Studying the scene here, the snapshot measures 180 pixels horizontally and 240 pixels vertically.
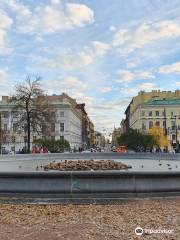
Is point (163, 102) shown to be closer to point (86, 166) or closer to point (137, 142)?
point (137, 142)

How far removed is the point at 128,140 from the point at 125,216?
216 feet

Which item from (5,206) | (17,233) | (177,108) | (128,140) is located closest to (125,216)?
(17,233)

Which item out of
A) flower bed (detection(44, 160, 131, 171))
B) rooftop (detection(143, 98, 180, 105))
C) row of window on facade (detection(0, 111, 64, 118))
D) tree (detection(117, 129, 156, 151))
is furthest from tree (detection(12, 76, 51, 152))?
rooftop (detection(143, 98, 180, 105))

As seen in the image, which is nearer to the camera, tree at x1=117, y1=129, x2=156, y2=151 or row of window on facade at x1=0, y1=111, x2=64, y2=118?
row of window on facade at x1=0, y1=111, x2=64, y2=118

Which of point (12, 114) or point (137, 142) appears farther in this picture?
point (137, 142)

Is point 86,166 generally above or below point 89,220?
above

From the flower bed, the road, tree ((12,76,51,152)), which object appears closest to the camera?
the flower bed

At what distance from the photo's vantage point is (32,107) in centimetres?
5738

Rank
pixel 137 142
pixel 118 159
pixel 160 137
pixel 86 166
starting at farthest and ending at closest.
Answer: pixel 160 137 < pixel 137 142 < pixel 118 159 < pixel 86 166

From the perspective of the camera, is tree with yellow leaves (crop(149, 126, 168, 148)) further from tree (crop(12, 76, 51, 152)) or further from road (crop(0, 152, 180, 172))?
road (crop(0, 152, 180, 172))

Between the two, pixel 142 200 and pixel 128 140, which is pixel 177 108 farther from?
pixel 142 200

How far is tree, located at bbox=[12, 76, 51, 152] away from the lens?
2203 inches

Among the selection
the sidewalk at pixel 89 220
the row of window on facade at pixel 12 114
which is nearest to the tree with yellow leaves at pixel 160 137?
the row of window on facade at pixel 12 114

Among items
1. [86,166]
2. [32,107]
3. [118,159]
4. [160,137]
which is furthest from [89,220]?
[160,137]
